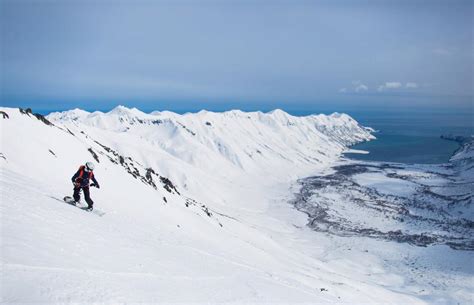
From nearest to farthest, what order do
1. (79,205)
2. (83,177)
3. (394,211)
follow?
(83,177), (79,205), (394,211)

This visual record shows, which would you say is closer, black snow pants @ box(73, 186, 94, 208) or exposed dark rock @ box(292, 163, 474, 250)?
black snow pants @ box(73, 186, 94, 208)

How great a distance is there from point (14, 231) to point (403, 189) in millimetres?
133968

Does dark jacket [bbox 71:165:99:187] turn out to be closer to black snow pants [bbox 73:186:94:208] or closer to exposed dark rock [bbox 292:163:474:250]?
black snow pants [bbox 73:186:94:208]

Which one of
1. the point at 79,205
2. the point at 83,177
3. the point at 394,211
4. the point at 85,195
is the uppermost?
the point at 83,177

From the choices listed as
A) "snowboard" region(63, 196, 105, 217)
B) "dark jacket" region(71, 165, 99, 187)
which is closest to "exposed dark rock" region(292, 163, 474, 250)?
"snowboard" region(63, 196, 105, 217)

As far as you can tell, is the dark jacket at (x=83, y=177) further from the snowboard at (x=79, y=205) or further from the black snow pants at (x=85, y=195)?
the snowboard at (x=79, y=205)

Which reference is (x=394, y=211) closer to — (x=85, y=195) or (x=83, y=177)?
(x=85, y=195)

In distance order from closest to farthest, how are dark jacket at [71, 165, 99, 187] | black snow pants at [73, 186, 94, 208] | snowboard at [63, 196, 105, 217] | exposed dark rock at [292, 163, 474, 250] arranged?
dark jacket at [71, 165, 99, 187] → black snow pants at [73, 186, 94, 208] → snowboard at [63, 196, 105, 217] → exposed dark rock at [292, 163, 474, 250]

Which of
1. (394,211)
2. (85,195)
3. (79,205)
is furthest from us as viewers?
(394,211)

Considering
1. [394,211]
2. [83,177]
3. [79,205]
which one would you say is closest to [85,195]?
[83,177]

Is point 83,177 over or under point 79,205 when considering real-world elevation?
over

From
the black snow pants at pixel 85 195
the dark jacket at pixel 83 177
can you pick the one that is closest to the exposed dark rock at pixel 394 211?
the black snow pants at pixel 85 195

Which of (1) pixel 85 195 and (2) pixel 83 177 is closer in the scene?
(2) pixel 83 177

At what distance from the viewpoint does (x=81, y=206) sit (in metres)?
17.9
